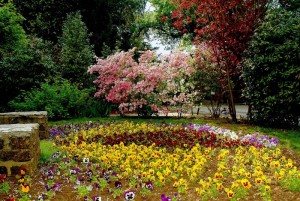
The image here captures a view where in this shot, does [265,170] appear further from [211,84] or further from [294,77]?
[211,84]

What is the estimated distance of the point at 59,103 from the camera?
1215cm

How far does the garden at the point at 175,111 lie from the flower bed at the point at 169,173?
0.02 m

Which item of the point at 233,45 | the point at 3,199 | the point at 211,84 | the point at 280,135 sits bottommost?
the point at 3,199

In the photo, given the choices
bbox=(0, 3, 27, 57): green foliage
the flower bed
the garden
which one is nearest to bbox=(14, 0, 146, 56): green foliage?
the garden

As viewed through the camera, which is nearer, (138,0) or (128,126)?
(128,126)

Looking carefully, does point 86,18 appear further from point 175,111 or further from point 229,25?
point 229,25

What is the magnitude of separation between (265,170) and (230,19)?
21.5 feet

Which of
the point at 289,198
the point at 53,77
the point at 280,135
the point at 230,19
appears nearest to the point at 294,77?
the point at 280,135

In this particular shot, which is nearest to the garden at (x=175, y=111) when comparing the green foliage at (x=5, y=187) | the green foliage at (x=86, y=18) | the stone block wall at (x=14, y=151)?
the green foliage at (x=5, y=187)

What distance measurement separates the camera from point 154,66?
12039mm

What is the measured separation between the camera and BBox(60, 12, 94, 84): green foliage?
16719mm

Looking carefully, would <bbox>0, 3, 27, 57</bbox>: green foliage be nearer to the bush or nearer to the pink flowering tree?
the bush

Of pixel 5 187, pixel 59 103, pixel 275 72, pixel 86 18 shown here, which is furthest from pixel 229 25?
pixel 86 18

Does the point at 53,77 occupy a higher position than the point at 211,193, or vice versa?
the point at 53,77
